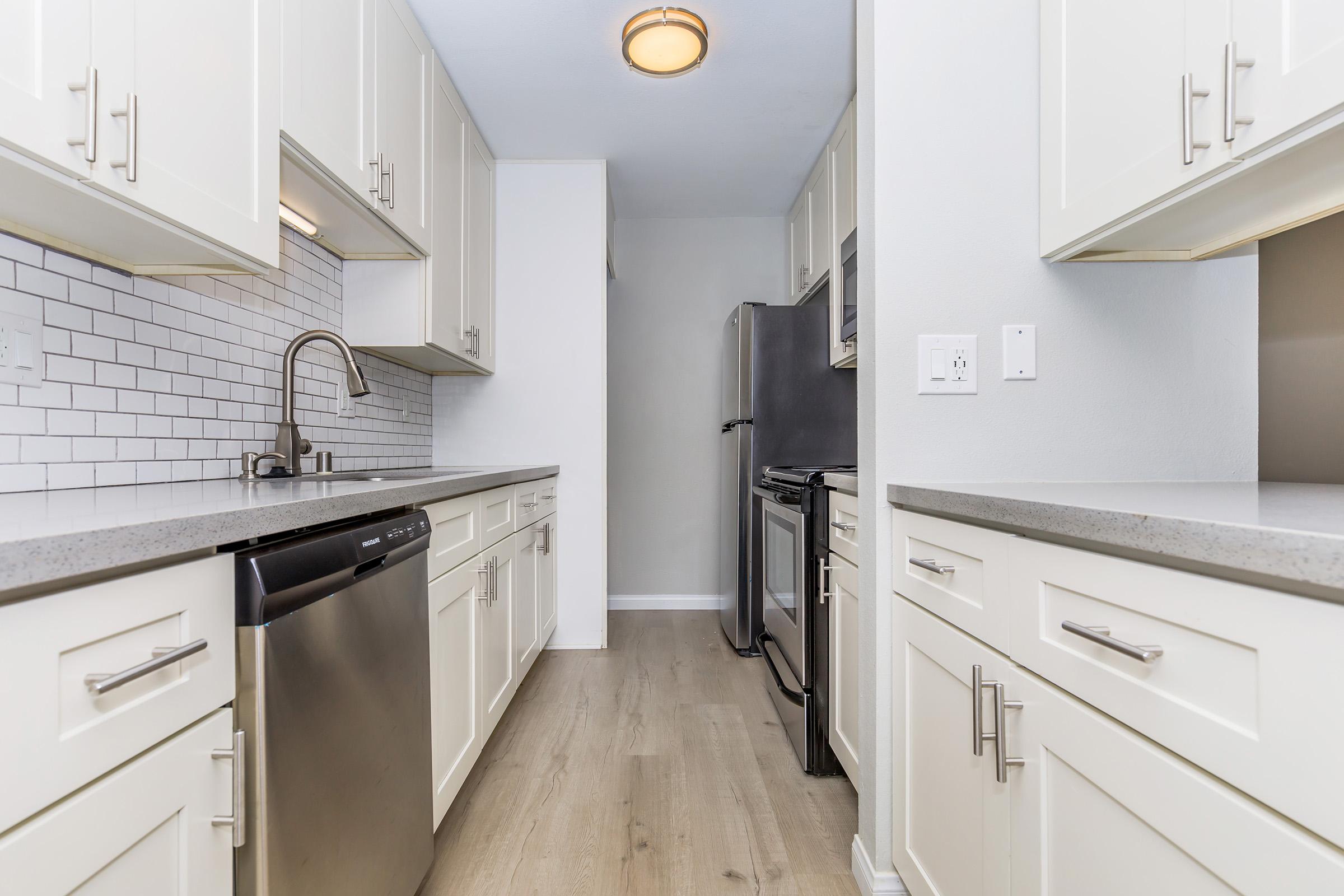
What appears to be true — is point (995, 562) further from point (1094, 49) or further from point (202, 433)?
point (202, 433)

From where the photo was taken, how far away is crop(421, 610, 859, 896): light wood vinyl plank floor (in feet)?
4.90

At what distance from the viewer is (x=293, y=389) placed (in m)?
1.78

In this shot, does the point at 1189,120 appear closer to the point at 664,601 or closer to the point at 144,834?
the point at 144,834

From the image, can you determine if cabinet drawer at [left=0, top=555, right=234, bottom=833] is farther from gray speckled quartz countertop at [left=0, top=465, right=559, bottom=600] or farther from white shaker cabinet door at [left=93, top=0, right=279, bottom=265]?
white shaker cabinet door at [left=93, top=0, right=279, bottom=265]

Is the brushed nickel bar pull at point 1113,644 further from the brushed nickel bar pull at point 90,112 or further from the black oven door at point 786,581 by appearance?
the brushed nickel bar pull at point 90,112

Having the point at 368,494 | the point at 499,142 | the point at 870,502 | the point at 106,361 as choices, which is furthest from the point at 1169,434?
the point at 499,142

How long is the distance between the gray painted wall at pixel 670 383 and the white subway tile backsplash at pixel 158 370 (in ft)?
6.77

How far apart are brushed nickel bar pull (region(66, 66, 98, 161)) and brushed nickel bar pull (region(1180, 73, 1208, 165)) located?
153cm

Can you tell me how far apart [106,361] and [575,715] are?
1743 millimetres

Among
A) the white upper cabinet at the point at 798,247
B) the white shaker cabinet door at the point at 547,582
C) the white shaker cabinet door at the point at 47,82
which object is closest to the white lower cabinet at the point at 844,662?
the white shaker cabinet door at the point at 547,582

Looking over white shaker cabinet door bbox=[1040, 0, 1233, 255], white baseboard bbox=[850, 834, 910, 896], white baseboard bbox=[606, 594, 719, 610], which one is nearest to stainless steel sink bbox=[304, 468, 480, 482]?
white baseboard bbox=[850, 834, 910, 896]

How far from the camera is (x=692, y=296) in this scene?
4156 mm

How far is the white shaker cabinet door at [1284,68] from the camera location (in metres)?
0.79

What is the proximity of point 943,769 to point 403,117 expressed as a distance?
2.22 metres
